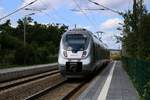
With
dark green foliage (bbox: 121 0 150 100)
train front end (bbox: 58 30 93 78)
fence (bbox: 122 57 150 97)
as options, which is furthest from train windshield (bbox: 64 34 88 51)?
fence (bbox: 122 57 150 97)

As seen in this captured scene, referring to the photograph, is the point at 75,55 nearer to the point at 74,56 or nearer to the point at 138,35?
the point at 74,56

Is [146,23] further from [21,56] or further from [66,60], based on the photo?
[21,56]

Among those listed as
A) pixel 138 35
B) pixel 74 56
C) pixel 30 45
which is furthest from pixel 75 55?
pixel 30 45

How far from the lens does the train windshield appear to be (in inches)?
1214

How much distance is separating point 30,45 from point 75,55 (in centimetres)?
4244

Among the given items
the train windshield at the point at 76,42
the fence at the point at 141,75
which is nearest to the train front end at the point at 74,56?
the train windshield at the point at 76,42

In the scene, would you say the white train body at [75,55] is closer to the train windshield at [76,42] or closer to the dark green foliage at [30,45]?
the train windshield at [76,42]

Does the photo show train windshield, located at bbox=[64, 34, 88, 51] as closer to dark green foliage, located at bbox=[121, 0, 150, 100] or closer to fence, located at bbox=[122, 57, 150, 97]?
Result: dark green foliage, located at bbox=[121, 0, 150, 100]

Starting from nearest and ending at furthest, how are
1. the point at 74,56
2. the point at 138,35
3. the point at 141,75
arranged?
the point at 141,75
the point at 138,35
the point at 74,56

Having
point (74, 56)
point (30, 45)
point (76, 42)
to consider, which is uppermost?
point (30, 45)

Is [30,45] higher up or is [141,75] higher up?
[30,45]

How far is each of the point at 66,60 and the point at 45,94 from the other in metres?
7.89

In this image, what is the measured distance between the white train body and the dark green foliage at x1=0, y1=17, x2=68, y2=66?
36.6m

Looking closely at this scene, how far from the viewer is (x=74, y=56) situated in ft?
100
